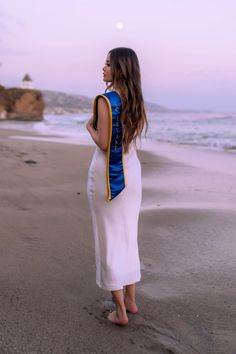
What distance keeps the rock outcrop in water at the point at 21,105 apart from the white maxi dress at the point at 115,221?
196ft

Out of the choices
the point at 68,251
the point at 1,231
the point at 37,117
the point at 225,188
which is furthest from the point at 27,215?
the point at 37,117

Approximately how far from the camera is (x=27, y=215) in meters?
5.48

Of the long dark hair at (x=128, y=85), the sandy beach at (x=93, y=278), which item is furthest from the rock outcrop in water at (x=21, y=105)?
the long dark hair at (x=128, y=85)

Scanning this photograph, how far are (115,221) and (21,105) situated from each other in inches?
2446

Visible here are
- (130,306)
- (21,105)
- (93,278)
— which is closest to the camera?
(130,306)

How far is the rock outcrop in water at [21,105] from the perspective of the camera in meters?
62.0

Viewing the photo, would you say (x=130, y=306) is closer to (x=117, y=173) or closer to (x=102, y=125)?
(x=117, y=173)

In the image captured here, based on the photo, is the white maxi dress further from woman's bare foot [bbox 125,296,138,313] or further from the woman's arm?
woman's bare foot [bbox 125,296,138,313]

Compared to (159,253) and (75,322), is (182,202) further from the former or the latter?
(75,322)

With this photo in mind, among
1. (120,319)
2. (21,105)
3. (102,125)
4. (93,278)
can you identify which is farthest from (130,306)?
(21,105)

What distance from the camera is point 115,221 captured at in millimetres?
2941

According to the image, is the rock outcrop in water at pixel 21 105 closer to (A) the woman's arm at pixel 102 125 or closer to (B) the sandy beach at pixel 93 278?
(B) the sandy beach at pixel 93 278

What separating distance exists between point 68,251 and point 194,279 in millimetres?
1238

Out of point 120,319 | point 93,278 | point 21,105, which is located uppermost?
point 120,319
